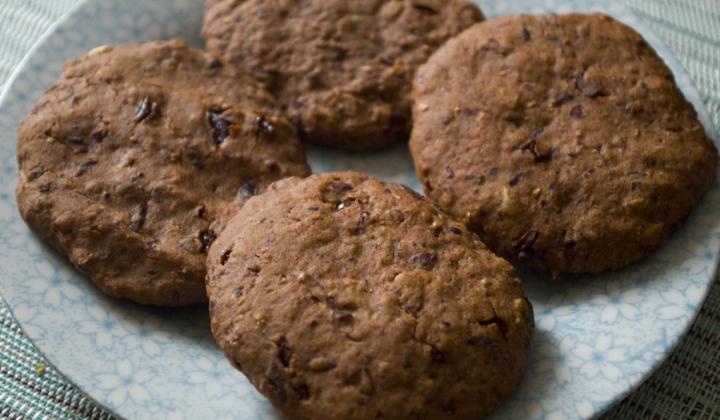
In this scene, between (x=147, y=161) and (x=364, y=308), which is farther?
(x=147, y=161)

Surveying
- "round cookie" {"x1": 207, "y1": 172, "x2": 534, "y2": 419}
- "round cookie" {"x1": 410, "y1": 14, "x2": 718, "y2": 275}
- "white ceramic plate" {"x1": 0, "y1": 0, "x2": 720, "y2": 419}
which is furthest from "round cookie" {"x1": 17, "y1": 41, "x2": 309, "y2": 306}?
"round cookie" {"x1": 410, "y1": 14, "x2": 718, "y2": 275}

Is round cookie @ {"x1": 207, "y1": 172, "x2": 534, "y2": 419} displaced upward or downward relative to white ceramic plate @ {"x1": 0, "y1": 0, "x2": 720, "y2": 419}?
upward

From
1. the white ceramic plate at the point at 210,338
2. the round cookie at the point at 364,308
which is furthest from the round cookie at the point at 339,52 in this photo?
the white ceramic plate at the point at 210,338

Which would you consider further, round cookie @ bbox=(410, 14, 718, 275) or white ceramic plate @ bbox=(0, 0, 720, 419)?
round cookie @ bbox=(410, 14, 718, 275)

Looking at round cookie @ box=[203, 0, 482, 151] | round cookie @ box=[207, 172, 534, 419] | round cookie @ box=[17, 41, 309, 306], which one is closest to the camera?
round cookie @ box=[207, 172, 534, 419]

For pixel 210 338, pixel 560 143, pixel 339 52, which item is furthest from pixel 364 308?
pixel 339 52

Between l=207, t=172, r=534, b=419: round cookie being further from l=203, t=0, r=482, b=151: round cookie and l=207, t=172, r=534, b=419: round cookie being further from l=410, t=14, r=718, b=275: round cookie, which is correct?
l=203, t=0, r=482, b=151: round cookie

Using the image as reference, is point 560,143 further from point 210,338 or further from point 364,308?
point 210,338
